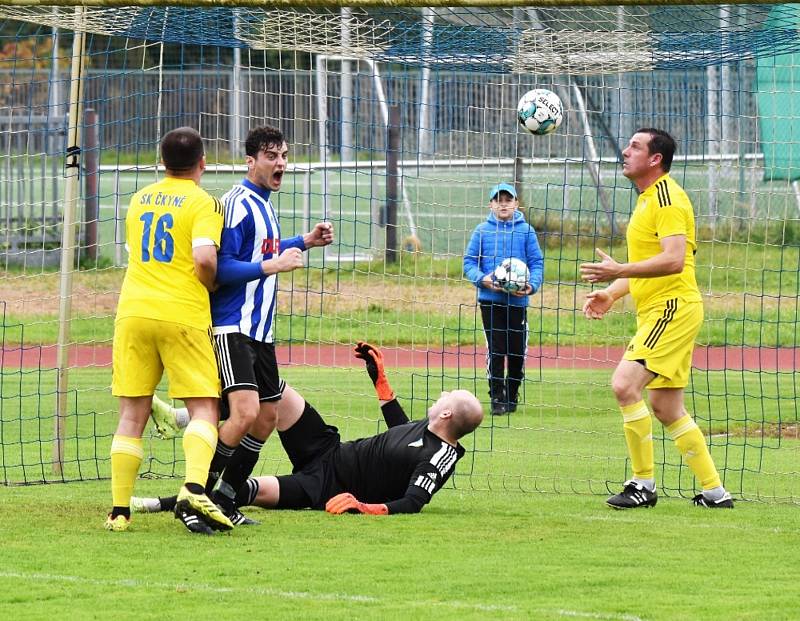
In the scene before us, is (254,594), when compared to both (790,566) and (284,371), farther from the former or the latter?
(284,371)

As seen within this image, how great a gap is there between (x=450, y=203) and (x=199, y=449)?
986 centimetres

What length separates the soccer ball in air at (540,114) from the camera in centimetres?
1178

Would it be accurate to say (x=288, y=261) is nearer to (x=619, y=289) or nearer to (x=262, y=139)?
(x=262, y=139)

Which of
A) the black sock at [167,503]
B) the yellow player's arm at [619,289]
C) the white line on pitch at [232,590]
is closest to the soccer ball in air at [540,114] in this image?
the yellow player's arm at [619,289]

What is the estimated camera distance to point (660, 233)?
341 inches

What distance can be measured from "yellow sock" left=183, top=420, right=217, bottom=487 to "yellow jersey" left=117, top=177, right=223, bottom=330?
553 mm

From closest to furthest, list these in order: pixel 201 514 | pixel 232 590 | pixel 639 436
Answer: pixel 232 590
pixel 201 514
pixel 639 436

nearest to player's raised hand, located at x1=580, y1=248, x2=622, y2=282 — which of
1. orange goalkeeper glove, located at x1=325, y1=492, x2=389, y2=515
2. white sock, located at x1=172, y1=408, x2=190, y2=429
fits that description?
orange goalkeeper glove, located at x1=325, y1=492, x2=389, y2=515

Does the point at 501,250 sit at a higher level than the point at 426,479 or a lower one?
higher

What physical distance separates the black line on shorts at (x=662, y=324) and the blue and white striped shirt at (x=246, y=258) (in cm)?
240

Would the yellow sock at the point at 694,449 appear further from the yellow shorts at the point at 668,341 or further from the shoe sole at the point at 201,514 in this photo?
the shoe sole at the point at 201,514

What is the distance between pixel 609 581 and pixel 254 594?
162 cm

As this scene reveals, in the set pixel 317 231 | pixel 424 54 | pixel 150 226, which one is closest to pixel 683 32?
pixel 424 54

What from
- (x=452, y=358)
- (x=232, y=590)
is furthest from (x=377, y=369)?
(x=452, y=358)
